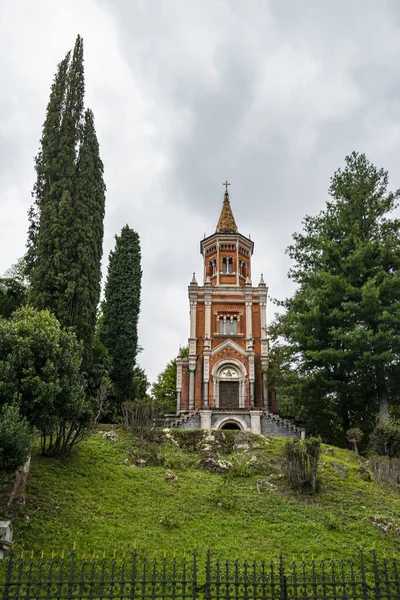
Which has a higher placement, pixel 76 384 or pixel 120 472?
pixel 76 384

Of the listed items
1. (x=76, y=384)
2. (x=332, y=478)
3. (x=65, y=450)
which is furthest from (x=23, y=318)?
(x=332, y=478)

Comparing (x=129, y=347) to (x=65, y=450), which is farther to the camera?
(x=129, y=347)

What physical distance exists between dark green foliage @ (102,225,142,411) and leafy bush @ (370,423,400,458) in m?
14.2

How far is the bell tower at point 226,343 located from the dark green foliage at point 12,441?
2083cm

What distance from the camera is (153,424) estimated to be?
21031mm

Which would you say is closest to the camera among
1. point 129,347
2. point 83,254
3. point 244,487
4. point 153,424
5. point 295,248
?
point 244,487

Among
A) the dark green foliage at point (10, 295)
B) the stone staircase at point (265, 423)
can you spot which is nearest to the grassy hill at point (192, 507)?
the stone staircase at point (265, 423)

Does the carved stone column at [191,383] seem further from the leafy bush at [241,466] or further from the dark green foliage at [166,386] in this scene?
the leafy bush at [241,466]

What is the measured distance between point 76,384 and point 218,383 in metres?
20.9

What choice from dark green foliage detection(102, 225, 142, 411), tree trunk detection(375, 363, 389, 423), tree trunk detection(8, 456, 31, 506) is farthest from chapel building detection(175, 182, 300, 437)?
tree trunk detection(8, 456, 31, 506)

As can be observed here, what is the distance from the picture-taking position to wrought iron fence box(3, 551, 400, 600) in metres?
6.84

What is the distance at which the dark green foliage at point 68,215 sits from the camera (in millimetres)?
22109

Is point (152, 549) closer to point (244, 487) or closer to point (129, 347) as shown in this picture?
point (244, 487)

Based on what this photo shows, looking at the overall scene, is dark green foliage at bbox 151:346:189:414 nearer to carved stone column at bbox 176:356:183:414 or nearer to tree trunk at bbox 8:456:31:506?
carved stone column at bbox 176:356:183:414
